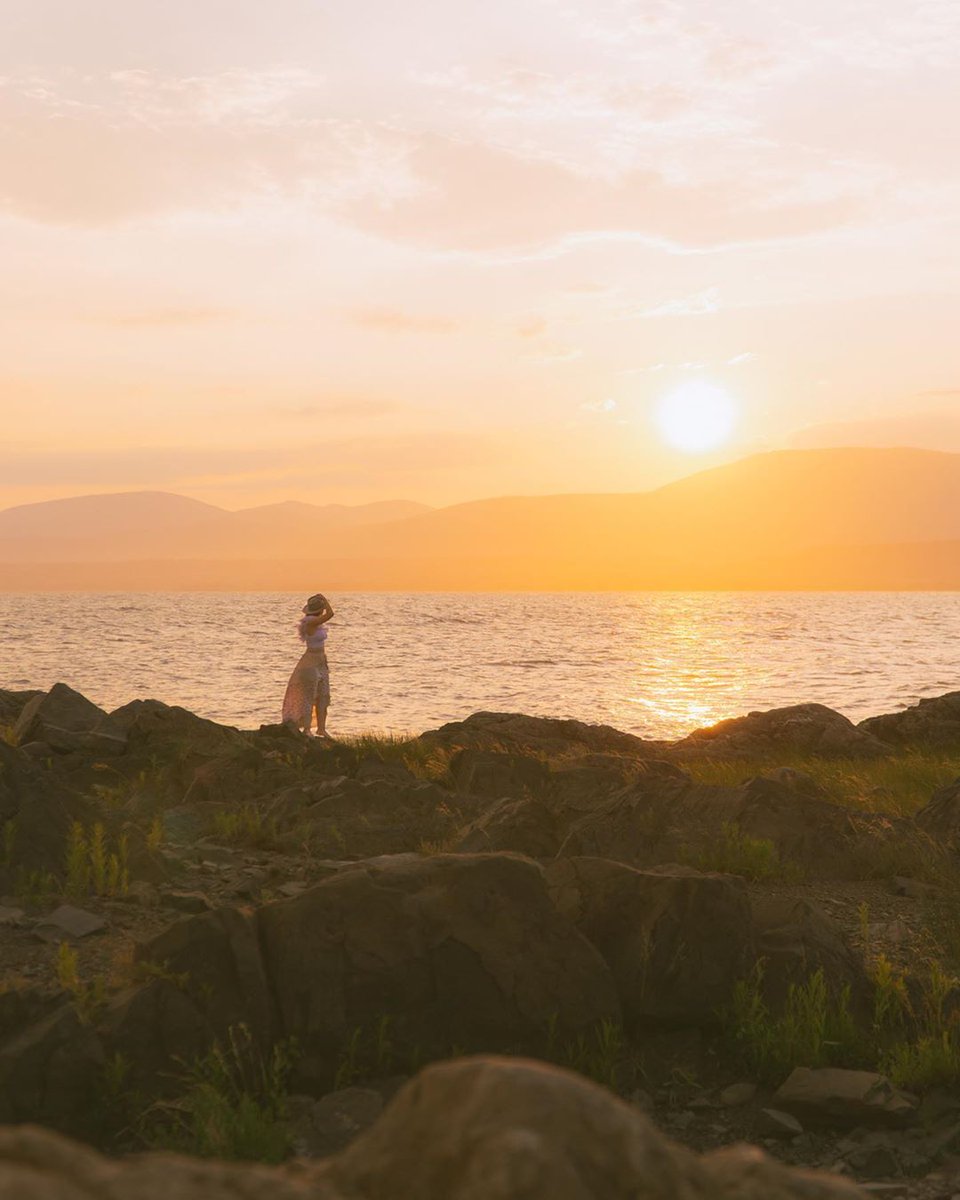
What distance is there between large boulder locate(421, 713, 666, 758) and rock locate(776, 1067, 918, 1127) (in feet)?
32.1

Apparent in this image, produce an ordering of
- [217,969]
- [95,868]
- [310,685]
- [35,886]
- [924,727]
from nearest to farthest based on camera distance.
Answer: [217,969] → [35,886] → [95,868] → [310,685] → [924,727]

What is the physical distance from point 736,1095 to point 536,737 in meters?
11.8

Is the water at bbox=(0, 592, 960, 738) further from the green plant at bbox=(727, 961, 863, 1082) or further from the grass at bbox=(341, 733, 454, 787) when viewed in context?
the green plant at bbox=(727, 961, 863, 1082)

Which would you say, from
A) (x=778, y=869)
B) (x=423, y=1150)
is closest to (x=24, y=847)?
(x=778, y=869)

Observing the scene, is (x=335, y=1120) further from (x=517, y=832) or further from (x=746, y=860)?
(x=746, y=860)

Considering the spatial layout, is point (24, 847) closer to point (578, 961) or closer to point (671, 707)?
point (578, 961)

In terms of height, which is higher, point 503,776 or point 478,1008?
point 503,776

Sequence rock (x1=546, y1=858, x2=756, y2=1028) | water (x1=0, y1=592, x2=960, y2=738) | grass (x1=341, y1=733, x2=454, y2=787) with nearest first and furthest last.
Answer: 1. rock (x1=546, y1=858, x2=756, y2=1028)
2. grass (x1=341, y1=733, x2=454, y2=787)
3. water (x1=0, y1=592, x2=960, y2=738)

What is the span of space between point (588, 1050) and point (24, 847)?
4.43m

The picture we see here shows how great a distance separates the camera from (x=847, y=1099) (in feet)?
18.7

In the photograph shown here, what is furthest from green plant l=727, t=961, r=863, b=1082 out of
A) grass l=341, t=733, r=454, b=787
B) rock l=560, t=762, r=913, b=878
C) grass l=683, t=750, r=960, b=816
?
grass l=341, t=733, r=454, b=787

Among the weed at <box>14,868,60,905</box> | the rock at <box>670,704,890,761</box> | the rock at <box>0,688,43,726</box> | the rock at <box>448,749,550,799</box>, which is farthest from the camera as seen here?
the rock at <box>670,704,890,761</box>

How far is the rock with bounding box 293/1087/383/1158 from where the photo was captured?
5.27m

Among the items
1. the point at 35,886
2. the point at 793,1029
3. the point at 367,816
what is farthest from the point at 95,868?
the point at 793,1029
